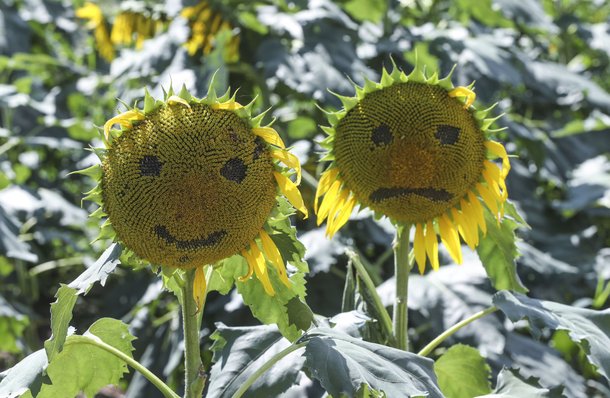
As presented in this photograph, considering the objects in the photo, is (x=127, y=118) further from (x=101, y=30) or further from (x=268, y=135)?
(x=101, y=30)

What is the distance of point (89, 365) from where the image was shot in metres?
1.98

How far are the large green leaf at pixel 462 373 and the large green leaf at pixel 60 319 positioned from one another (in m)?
0.82

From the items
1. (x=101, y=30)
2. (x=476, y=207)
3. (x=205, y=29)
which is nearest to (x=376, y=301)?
(x=476, y=207)

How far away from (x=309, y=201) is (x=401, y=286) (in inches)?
46.6

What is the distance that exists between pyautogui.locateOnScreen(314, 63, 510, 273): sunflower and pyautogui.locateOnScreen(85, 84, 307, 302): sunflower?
288mm

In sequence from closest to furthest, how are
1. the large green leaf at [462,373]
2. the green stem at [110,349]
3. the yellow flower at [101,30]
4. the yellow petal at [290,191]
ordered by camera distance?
the yellow petal at [290,191], the green stem at [110,349], the large green leaf at [462,373], the yellow flower at [101,30]

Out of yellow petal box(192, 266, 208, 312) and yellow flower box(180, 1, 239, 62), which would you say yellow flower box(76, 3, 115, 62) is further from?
yellow petal box(192, 266, 208, 312)

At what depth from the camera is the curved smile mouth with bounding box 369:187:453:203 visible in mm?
1996

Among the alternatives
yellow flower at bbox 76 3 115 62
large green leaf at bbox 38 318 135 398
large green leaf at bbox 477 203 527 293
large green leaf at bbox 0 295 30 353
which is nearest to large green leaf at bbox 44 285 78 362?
large green leaf at bbox 38 318 135 398

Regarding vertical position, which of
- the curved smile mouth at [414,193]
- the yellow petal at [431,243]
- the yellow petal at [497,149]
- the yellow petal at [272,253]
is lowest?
the yellow petal at [431,243]

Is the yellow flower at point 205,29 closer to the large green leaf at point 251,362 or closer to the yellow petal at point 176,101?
the large green leaf at point 251,362

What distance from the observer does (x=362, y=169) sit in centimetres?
201

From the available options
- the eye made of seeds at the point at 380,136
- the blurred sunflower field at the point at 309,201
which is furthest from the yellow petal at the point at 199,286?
the eye made of seeds at the point at 380,136

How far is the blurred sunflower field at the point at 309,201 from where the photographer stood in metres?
1.71
